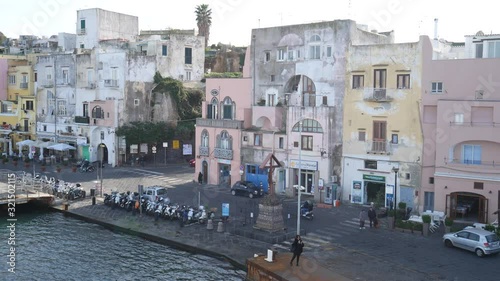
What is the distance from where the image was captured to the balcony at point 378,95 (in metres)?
44.8

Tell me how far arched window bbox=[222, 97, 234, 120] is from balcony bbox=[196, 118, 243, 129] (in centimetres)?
103

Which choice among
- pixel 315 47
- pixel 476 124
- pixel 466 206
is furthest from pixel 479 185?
pixel 315 47

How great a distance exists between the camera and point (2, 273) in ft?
104

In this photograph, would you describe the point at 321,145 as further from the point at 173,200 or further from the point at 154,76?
the point at 154,76

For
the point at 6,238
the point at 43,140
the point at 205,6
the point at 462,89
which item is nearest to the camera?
the point at 6,238

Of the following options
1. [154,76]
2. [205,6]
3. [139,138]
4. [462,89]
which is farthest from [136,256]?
[205,6]

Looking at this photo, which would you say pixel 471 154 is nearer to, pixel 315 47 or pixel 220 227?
pixel 315 47

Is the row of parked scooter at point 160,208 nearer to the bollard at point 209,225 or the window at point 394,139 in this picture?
the bollard at point 209,225

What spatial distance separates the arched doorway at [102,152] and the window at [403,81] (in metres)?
38.3

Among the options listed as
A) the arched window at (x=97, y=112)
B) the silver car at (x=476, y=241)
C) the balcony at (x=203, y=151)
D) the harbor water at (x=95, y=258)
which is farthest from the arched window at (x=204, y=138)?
the silver car at (x=476, y=241)

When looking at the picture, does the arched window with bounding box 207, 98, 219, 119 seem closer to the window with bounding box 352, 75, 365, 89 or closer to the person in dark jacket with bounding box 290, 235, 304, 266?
the window with bounding box 352, 75, 365, 89

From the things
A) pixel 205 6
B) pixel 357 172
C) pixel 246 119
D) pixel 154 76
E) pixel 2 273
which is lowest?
pixel 2 273

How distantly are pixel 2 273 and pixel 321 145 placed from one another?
27.0 meters

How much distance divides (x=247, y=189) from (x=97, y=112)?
90.9 feet
